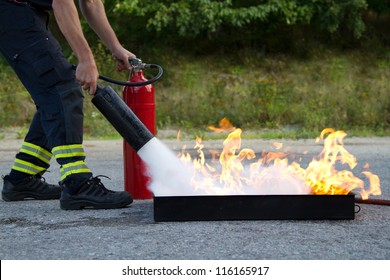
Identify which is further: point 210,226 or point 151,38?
point 151,38

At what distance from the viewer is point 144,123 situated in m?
5.27

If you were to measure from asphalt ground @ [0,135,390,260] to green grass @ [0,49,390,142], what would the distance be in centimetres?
688

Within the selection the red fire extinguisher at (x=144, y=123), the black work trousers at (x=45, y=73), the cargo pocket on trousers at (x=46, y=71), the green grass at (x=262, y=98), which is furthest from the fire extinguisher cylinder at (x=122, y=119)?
the green grass at (x=262, y=98)

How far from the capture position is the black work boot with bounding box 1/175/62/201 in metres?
5.38

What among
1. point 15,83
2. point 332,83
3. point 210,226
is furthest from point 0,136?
point 210,226

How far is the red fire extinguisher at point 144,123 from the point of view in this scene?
17.2 feet

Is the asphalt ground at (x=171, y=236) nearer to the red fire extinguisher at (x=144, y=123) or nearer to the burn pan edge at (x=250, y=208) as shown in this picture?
the burn pan edge at (x=250, y=208)

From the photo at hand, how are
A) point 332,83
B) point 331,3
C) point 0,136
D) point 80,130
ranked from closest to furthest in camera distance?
point 80,130 < point 0,136 < point 332,83 < point 331,3

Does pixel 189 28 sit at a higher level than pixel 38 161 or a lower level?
higher

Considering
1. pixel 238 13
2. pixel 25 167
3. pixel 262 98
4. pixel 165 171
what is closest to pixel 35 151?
pixel 25 167

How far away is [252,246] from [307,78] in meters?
12.8

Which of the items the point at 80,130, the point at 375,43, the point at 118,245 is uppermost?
the point at 375,43

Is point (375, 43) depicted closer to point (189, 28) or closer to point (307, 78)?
point (307, 78)

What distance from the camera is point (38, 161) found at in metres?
5.31
